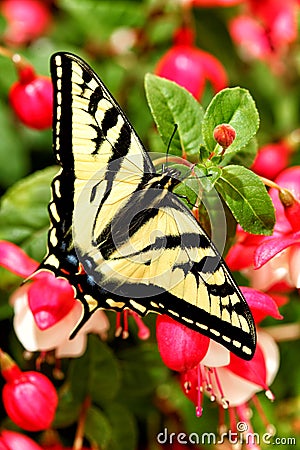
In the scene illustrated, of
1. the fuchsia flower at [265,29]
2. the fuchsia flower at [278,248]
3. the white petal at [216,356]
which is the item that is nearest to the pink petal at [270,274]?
the fuchsia flower at [278,248]

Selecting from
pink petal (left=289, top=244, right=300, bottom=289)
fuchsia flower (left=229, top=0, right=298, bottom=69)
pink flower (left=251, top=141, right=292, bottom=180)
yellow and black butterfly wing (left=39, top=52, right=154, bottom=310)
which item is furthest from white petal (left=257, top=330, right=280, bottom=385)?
fuchsia flower (left=229, top=0, right=298, bottom=69)

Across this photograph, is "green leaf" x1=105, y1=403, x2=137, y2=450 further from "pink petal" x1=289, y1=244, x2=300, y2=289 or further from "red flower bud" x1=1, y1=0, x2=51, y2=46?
Answer: "red flower bud" x1=1, y1=0, x2=51, y2=46

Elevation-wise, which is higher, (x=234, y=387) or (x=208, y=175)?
(x=208, y=175)

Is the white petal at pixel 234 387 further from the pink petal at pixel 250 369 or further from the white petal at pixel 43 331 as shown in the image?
the white petal at pixel 43 331

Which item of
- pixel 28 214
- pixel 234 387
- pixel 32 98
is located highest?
pixel 32 98

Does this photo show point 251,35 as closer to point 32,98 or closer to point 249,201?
point 32,98

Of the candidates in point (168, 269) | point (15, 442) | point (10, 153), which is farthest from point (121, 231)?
point (10, 153)

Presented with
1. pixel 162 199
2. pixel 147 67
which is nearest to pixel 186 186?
pixel 162 199
